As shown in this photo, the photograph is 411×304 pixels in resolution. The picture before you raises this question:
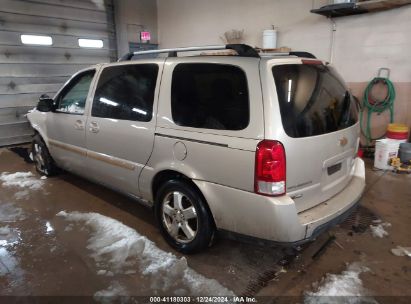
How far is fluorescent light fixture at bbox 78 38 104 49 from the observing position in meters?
7.60

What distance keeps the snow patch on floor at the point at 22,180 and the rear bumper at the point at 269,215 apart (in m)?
3.01

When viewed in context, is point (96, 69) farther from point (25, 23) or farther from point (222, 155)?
point (25, 23)

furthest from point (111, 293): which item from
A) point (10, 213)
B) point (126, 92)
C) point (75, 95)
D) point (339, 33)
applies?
point (339, 33)

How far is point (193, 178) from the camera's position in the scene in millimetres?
2309

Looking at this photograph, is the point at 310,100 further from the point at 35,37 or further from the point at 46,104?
the point at 35,37

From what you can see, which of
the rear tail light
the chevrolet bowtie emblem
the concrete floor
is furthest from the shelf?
the rear tail light

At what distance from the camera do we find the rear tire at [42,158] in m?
4.34

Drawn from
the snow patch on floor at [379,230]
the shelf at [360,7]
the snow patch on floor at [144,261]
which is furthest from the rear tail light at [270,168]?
the shelf at [360,7]

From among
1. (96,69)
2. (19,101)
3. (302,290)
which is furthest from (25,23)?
(302,290)

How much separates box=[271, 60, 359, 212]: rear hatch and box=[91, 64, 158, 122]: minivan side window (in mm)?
1138

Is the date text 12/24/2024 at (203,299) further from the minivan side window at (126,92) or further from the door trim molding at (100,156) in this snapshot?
the minivan side window at (126,92)

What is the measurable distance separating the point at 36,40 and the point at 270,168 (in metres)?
6.93

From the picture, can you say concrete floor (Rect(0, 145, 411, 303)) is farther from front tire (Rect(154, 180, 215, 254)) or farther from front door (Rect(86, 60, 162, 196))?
front door (Rect(86, 60, 162, 196))

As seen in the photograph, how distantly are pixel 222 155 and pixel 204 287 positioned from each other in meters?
0.95
